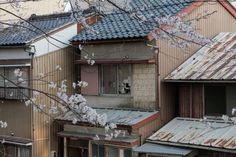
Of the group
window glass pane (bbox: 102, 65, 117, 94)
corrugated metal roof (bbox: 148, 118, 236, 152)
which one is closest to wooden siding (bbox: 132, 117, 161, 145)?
corrugated metal roof (bbox: 148, 118, 236, 152)

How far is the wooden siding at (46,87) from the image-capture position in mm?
15781

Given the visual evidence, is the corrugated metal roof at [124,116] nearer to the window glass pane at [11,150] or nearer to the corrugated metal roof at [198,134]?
the corrugated metal roof at [198,134]

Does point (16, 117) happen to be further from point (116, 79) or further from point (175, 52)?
point (175, 52)

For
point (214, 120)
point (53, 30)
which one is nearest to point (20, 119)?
point (53, 30)

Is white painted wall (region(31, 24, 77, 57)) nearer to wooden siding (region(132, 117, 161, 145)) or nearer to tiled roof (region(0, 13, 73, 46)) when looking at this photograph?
tiled roof (region(0, 13, 73, 46))

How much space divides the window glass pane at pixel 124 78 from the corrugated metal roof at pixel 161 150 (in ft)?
7.43

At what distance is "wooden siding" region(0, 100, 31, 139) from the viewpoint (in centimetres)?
1590

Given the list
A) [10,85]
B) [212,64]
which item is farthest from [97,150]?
[212,64]

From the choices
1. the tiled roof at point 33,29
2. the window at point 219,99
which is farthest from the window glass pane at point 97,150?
the tiled roof at point 33,29

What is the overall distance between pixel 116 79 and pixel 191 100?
262cm

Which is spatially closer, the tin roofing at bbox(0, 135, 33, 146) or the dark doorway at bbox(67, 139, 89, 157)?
the dark doorway at bbox(67, 139, 89, 157)

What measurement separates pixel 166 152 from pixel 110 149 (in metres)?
2.21

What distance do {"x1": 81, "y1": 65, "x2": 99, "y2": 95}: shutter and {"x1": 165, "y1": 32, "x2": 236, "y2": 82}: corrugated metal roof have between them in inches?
102

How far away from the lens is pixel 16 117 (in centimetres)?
1633
